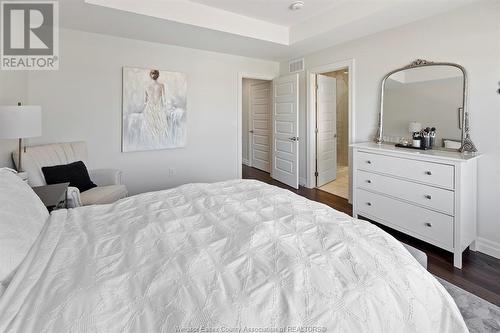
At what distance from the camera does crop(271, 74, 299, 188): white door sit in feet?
15.7

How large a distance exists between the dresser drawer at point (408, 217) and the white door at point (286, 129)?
1.78 metres

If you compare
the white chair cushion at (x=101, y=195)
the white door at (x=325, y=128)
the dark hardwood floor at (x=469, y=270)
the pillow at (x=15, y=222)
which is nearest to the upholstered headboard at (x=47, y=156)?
the white chair cushion at (x=101, y=195)

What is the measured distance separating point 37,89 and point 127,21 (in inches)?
53.8

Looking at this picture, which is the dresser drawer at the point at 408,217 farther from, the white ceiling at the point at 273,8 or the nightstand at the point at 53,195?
the nightstand at the point at 53,195

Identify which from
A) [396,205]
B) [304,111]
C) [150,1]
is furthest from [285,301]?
[304,111]

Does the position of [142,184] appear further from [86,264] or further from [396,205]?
A: [396,205]

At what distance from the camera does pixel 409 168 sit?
2.72 m

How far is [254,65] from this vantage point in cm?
500

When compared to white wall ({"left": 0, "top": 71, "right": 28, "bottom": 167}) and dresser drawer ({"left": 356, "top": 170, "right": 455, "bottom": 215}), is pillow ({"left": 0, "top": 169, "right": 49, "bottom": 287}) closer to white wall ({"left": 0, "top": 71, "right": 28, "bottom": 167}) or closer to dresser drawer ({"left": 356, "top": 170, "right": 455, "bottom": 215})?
white wall ({"left": 0, "top": 71, "right": 28, "bottom": 167})

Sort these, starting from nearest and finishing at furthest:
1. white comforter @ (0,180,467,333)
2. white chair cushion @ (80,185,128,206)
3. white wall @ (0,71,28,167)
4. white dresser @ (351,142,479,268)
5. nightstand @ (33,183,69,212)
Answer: white comforter @ (0,180,467,333) → nightstand @ (33,183,69,212) → white dresser @ (351,142,479,268) → white wall @ (0,71,28,167) → white chair cushion @ (80,185,128,206)

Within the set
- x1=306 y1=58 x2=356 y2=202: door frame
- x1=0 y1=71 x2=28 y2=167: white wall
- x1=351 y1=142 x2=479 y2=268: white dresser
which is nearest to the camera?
x1=351 y1=142 x2=479 y2=268: white dresser

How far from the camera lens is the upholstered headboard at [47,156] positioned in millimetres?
2814

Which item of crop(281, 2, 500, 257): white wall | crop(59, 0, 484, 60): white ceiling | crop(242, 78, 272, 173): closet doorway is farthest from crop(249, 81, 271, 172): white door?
crop(281, 2, 500, 257): white wall

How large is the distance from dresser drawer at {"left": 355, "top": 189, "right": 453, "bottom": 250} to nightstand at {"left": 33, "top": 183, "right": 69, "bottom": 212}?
2.99 metres
